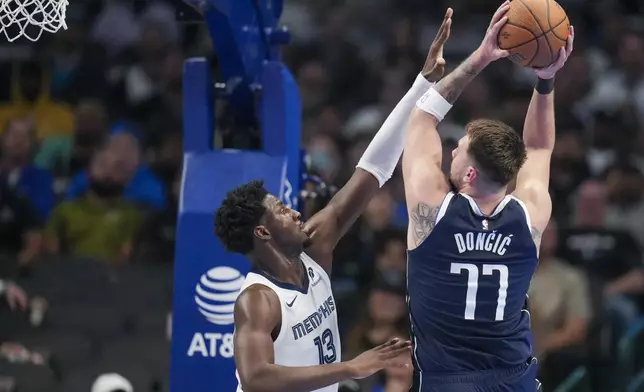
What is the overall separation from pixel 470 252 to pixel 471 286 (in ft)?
0.48

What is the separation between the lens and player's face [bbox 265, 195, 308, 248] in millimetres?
5219

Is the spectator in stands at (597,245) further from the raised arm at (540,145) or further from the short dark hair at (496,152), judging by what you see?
the short dark hair at (496,152)

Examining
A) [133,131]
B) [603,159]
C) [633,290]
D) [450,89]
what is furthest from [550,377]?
[133,131]

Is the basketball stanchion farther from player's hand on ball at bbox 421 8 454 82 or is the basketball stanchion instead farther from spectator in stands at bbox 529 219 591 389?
spectator in stands at bbox 529 219 591 389

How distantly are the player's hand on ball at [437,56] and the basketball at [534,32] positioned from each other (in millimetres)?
317

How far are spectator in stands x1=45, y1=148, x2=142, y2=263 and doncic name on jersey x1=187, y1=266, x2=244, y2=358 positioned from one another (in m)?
3.40

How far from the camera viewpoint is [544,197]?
517cm

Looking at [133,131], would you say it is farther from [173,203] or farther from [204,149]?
[204,149]

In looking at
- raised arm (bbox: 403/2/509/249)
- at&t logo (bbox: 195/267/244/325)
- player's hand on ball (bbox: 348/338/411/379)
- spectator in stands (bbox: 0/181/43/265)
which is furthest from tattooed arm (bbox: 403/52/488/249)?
spectator in stands (bbox: 0/181/43/265)

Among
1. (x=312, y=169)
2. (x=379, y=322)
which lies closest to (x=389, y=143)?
(x=312, y=169)

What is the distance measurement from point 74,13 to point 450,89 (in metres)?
8.23

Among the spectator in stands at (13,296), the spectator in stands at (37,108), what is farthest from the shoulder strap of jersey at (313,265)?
the spectator in stands at (37,108)

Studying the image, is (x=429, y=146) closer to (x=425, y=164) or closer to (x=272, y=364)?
(x=425, y=164)

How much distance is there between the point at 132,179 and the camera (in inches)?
404
